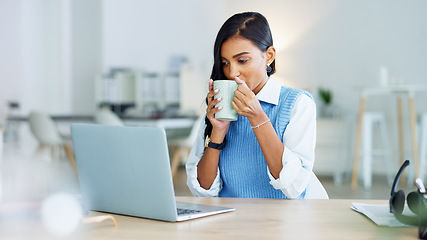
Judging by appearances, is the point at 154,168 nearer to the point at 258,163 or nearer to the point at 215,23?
the point at 258,163

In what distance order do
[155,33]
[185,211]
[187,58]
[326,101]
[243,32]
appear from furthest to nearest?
1. [155,33]
2. [187,58]
3. [326,101]
4. [243,32]
5. [185,211]

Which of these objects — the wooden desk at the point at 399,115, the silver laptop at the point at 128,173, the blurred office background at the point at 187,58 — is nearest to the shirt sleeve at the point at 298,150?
the silver laptop at the point at 128,173

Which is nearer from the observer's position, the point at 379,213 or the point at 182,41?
the point at 379,213

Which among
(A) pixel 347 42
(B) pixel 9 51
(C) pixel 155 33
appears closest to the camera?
(A) pixel 347 42

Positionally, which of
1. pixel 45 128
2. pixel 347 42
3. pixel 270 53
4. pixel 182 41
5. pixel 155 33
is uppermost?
pixel 155 33

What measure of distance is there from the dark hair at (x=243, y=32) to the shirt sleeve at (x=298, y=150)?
183 millimetres

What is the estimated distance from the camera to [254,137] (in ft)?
4.33

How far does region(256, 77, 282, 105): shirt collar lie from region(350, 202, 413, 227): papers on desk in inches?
16.4

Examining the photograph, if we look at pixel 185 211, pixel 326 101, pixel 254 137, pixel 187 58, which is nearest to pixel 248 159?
pixel 254 137

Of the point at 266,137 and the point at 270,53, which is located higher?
the point at 270,53

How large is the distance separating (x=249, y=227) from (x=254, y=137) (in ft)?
1.63

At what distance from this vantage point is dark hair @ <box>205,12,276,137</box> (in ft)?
4.24

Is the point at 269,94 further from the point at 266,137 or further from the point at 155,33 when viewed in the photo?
the point at 155,33

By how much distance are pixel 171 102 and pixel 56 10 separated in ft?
8.91
